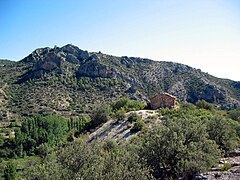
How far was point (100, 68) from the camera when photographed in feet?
414

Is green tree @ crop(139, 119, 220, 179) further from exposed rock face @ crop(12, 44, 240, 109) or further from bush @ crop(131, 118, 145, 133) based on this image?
exposed rock face @ crop(12, 44, 240, 109)

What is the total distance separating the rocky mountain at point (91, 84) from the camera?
10594 centimetres

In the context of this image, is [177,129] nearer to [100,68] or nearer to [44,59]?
[100,68]

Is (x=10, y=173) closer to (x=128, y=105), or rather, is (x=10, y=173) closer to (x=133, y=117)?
(x=133, y=117)

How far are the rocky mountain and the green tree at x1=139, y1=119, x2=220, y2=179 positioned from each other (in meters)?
78.5

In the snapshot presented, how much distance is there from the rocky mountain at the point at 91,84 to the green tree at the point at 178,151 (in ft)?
257

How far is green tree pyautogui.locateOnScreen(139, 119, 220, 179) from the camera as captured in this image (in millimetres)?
21594

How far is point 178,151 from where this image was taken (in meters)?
23.0

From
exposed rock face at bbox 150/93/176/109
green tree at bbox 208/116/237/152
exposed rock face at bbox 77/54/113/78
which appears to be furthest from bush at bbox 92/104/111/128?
exposed rock face at bbox 77/54/113/78

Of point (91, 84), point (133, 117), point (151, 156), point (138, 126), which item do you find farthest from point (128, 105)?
point (91, 84)

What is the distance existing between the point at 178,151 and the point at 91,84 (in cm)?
9970

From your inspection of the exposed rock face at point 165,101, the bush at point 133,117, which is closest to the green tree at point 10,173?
the bush at point 133,117

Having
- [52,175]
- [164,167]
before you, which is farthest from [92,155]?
[164,167]

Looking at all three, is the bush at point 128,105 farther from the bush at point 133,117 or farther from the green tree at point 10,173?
the green tree at point 10,173
